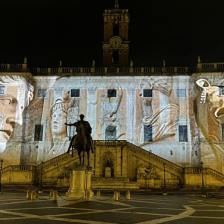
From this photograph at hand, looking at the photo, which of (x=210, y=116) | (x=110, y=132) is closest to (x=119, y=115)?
(x=110, y=132)

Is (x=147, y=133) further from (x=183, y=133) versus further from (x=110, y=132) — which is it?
(x=110, y=132)

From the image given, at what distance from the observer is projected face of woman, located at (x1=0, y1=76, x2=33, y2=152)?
143ft

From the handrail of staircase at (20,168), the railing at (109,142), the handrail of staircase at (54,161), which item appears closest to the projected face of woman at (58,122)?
the handrail of staircase at (54,161)

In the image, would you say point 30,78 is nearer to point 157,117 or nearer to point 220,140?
point 157,117

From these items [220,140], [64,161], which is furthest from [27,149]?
[220,140]

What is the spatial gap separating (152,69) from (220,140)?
1099 cm

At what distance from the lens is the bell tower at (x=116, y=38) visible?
50750 mm

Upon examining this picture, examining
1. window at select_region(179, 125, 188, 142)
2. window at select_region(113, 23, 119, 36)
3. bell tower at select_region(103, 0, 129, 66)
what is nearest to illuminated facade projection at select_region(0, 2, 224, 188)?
window at select_region(179, 125, 188, 142)

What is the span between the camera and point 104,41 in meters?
51.3

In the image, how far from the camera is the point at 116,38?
167 feet

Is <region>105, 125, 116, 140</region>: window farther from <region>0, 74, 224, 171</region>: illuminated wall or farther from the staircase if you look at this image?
the staircase

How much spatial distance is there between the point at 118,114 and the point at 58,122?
267 inches

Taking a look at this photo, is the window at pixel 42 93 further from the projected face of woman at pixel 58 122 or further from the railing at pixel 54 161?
the railing at pixel 54 161

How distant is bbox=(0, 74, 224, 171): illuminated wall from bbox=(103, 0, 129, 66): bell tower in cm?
586
